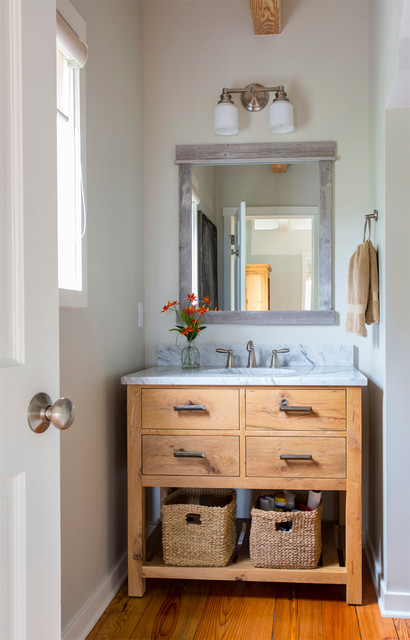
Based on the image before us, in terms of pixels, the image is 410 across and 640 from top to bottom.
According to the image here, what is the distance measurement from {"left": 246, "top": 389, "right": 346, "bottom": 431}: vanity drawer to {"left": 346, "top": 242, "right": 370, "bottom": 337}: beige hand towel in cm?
34

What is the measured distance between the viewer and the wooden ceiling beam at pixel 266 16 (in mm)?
2543

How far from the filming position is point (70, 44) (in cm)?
176

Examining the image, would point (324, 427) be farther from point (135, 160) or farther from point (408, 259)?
point (135, 160)

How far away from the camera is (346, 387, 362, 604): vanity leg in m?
2.16

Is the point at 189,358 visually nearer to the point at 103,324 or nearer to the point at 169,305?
the point at 169,305

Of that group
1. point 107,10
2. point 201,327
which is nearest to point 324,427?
point 201,327

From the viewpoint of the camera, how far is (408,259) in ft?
7.18

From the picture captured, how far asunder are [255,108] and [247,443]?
5.32 feet

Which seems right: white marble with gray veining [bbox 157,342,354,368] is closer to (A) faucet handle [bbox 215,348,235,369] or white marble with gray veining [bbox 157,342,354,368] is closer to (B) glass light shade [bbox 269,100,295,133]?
(A) faucet handle [bbox 215,348,235,369]

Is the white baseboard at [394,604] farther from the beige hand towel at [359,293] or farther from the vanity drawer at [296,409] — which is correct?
the beige hand towel at [359,293]

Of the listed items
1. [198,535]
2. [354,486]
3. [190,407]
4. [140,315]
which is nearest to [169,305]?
[140,315]

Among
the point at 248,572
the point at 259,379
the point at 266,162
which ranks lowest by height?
the point at 248,572

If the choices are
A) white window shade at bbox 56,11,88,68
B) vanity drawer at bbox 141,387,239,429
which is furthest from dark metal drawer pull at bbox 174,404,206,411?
white window shade at bbox 56,11,88,68

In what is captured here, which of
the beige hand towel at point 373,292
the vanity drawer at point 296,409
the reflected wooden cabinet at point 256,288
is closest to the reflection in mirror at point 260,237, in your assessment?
the reflected wooden cabinet at point 256,288
